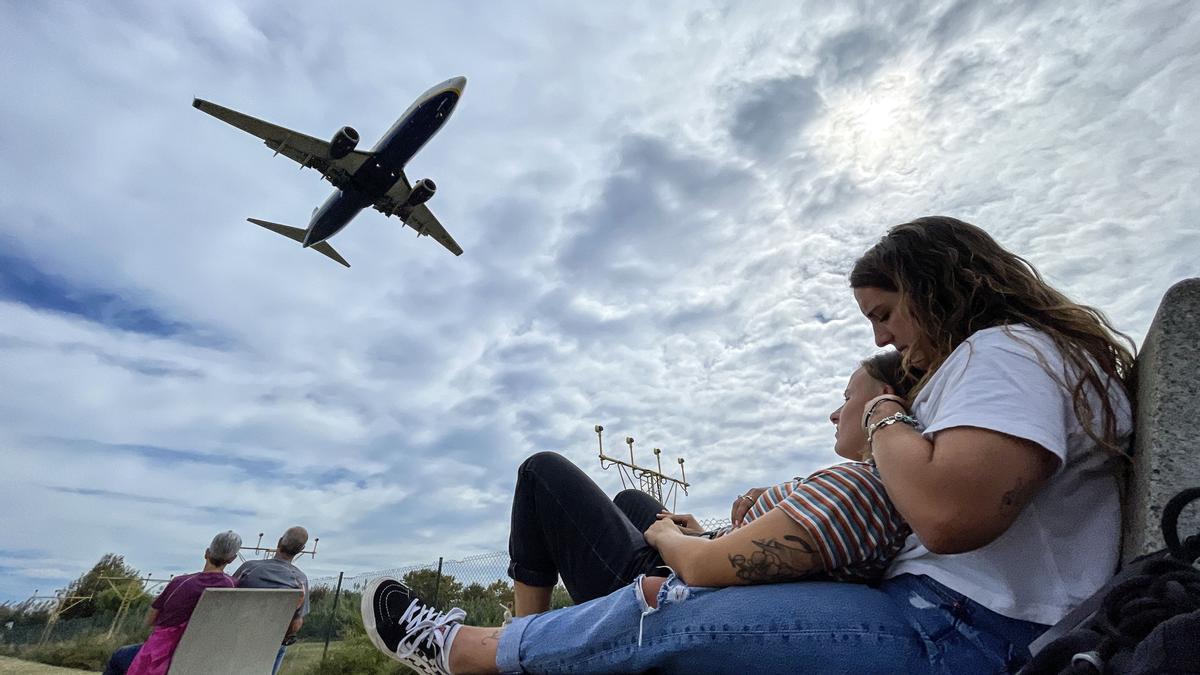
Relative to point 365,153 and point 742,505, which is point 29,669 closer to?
point 365,153

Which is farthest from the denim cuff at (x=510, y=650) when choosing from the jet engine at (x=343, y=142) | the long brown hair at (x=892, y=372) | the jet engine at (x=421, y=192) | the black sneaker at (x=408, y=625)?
the jet engine at (x=421, y=192)

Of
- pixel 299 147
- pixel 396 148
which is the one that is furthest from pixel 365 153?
pixel 299 147

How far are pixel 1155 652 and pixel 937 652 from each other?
54 cm

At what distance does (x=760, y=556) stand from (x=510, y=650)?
59cm

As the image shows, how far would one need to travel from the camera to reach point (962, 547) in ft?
3.61

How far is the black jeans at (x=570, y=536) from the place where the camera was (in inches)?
71.2

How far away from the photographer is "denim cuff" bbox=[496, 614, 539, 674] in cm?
140

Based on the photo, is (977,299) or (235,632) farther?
(235,632)

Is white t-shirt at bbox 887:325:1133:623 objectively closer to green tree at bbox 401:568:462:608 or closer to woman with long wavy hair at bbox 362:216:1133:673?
woman with long wavy hair at bbox 362:216:1133:673

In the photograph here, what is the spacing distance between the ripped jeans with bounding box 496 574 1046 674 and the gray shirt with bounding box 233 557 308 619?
498cm

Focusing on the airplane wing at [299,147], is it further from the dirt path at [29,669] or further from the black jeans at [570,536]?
the black jeans at [570,536]

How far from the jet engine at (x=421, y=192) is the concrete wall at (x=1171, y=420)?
66.7ft

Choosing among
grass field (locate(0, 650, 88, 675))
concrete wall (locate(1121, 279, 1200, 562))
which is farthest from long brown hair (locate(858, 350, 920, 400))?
grass field (locate(0, 650, 88, 675))

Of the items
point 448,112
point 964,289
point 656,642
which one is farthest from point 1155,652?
point 448,112
